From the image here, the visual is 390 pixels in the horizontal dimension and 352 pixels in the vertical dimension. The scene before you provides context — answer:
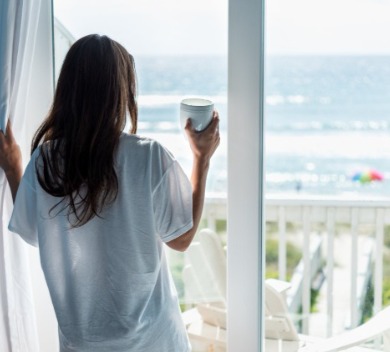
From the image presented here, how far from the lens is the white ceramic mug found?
1657 mm

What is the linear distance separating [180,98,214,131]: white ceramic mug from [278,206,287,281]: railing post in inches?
17.1

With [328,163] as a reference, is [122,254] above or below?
below

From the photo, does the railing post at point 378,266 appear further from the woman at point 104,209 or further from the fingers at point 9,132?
the fingers at point 9,132

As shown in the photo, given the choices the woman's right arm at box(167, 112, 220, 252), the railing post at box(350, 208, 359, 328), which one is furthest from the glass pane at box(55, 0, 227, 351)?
the railing post at box(350, 208, 359, 328)

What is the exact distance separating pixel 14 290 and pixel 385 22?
126cm

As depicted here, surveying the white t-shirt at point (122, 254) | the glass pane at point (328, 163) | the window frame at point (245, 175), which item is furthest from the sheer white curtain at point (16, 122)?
the glass pane at point (328, 163)

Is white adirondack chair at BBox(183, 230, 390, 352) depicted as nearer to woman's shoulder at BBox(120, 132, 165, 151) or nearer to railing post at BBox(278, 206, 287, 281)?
railing post at BBox(278, 206, 287, 281)

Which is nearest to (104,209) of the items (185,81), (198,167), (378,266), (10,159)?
(198,167)

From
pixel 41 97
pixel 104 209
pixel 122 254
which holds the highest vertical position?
pixel 41 97

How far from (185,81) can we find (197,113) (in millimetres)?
379

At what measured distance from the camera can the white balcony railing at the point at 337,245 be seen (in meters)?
1.91

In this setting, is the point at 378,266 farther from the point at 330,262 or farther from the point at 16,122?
the point at 16,122

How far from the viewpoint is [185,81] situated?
2.01 meters

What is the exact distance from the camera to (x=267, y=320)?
6.69ft
